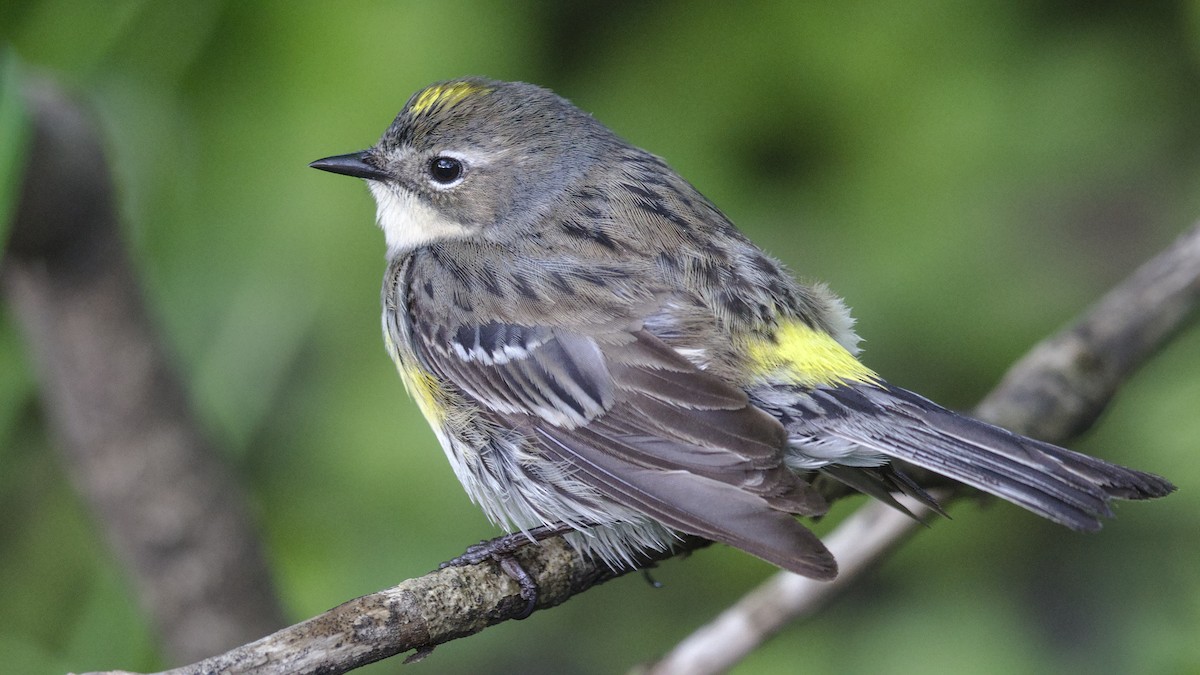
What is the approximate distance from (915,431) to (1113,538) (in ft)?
5.63

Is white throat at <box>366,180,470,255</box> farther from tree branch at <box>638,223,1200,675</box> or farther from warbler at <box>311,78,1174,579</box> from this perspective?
tree branch at <box>638,223,1200,675</box>

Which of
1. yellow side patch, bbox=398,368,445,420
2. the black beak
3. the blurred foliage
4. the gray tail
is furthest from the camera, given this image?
the blurred foliage

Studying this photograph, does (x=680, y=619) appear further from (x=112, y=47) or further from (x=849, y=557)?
(x=112, y=47)

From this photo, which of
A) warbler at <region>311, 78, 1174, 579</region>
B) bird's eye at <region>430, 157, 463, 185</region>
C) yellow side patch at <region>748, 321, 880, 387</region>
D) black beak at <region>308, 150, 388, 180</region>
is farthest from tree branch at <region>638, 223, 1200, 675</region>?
black beak at <region>308, 150, 388, 180</region>

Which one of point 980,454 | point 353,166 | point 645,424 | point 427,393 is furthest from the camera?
point 353,166

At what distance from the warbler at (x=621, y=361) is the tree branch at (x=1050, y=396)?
0.21 meters

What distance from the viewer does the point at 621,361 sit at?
9.20ft

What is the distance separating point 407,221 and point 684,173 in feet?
3.55

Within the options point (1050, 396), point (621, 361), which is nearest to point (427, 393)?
point (621, 361)

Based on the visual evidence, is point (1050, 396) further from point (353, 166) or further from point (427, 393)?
point (353, 166)

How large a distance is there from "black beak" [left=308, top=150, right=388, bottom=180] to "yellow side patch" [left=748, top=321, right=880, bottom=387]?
130 centimetres

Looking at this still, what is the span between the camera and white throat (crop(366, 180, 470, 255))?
346 centimetres

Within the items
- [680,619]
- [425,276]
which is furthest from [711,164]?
[680,619]

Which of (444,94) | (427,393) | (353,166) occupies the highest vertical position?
(444,94)
